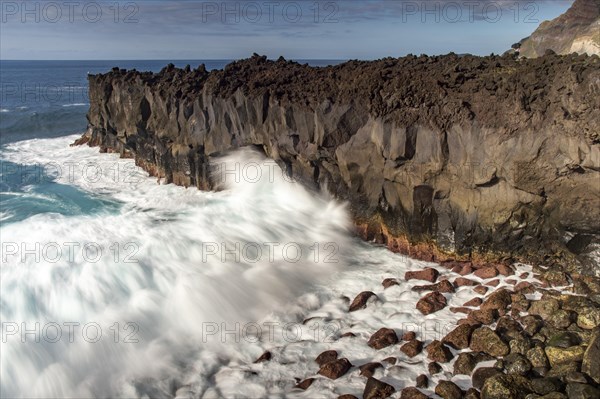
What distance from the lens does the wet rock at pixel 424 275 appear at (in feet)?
39.5

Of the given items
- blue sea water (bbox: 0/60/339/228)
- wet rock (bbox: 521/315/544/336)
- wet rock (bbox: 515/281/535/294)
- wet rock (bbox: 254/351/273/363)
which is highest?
blue sea water (bbox: 0/60/339/228)

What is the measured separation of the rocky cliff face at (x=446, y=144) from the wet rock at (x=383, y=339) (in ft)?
14.0

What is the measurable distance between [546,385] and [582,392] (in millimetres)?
527

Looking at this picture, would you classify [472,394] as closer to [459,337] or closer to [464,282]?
[459,337]

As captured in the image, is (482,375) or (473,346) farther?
(473,346)

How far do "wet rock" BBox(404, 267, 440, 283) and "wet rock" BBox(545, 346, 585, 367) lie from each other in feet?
12.2

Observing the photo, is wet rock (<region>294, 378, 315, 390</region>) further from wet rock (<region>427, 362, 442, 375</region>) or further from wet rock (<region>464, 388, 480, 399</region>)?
wet rock (<region>464, 388, 480, 399</region>)

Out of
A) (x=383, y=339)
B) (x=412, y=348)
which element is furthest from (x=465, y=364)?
(x=383, y=339)

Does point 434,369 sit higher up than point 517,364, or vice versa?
point 517,364

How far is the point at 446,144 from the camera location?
1320cm

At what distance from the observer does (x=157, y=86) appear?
2261 cm

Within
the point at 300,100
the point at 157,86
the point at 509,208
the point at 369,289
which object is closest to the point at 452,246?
the point at 509,208

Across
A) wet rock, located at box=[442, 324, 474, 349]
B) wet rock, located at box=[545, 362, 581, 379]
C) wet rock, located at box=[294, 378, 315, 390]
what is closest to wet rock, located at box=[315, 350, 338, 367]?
wet rock, located at box=[294, 378, 315, 390]

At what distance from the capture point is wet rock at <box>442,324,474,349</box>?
30.4 feet
